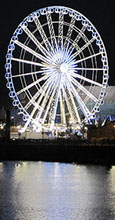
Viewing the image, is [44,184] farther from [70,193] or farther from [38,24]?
[38,24]

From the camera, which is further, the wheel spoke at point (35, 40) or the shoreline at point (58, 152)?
the shoreline at point (58, 152)

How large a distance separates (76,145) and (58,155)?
1.85 m

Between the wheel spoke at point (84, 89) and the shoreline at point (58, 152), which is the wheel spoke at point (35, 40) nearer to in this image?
the wheel spoke at point (84, 89)

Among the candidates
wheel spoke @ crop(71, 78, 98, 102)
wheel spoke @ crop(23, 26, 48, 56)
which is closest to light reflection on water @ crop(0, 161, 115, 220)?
wheel spoke @ crop(71, 78, 98, 102)

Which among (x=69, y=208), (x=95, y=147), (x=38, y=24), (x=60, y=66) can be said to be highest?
(x=38, y=24)

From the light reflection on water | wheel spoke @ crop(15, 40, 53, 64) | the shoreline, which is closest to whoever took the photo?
the light reflection on water

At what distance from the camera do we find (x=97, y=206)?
100ft

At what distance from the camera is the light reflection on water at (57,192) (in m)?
28.8

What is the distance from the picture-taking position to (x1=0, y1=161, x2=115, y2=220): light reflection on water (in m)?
28.8

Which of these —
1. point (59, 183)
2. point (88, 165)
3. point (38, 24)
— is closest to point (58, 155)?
point (88, 165)

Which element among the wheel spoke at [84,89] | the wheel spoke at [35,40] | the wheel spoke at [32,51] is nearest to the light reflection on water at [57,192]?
the wheel spoke at [84,89]

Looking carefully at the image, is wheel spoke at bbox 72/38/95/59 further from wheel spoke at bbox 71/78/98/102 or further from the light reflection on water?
the light reflection on water

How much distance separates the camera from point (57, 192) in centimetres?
3456

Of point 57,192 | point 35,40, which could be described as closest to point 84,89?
point 35,40
